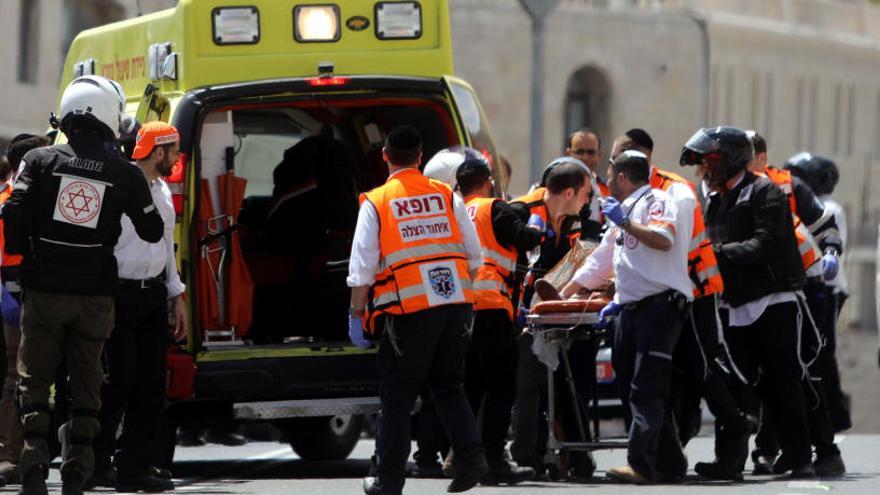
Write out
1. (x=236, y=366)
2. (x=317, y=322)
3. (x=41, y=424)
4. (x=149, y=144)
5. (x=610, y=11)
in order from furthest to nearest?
(x=610, y=11)
(x=317, y=322)
(x=236, y=366)
(x=149, y=144)
(x=41, y=424)

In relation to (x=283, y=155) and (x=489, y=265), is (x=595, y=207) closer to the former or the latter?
(x=489, y=265)

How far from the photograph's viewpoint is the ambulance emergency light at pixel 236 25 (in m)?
14.2

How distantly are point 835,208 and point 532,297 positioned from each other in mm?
2907

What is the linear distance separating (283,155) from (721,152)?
3.28 m

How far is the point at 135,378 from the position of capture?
12.5 m

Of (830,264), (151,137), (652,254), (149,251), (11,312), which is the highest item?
(151,137)

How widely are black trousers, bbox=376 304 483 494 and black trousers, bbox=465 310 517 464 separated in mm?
1426

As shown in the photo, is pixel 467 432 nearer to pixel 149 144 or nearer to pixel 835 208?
pixel 149 144

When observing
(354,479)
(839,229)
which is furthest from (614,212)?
(839,229)

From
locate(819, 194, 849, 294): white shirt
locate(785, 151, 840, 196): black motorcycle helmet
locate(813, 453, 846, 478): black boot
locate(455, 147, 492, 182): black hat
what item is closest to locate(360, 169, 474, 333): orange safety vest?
locate(455, 147, 492, 182): black hat

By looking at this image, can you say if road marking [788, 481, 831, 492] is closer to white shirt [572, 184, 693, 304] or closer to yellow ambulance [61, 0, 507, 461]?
white shirt [572, 184, 693, 304]

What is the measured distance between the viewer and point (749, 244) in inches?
530

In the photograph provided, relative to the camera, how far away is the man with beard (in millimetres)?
12500

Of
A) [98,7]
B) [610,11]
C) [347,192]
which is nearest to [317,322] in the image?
[347,192]
